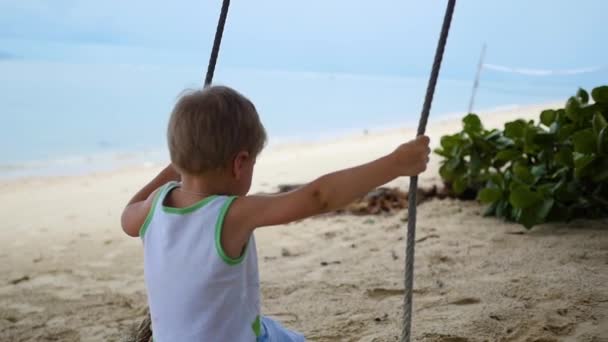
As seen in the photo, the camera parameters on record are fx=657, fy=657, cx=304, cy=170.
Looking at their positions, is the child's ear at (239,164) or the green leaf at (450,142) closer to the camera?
the child's ear at (239,164)

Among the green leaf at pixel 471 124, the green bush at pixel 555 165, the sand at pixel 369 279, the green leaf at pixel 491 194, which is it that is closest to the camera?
the sand at pixel 369 279

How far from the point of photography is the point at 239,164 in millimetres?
1081

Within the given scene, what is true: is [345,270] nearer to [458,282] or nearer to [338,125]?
[458,282]

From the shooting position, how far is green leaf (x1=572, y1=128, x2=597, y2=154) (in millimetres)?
2369

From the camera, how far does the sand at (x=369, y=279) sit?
1.76 m

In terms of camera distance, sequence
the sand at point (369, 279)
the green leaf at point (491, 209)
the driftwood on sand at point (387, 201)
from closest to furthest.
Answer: the sand at point (369, 279) → the green leaf at point (491, 209) → the driftwood on sand at point (387, 201)

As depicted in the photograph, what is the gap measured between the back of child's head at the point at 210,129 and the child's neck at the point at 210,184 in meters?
0.02

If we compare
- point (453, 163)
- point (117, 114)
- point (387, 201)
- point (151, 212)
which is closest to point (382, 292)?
point (151, 212)

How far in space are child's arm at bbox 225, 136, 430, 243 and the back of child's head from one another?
0.28 feet

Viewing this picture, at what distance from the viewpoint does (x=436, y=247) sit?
2.59 meters

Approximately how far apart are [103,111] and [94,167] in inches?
271

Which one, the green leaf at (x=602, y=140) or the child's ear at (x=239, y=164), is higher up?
the green leaf at (x=602, y=140)

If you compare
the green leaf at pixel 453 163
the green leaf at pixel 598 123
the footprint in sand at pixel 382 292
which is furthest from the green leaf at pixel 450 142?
the footprint in sand at pixel 382 292

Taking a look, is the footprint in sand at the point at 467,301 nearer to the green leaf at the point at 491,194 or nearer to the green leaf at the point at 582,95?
the green leaf at the point at 491,194
